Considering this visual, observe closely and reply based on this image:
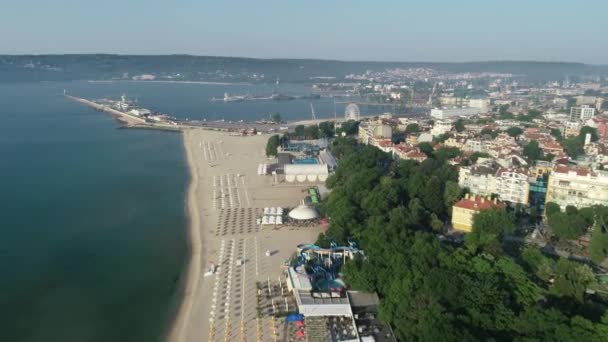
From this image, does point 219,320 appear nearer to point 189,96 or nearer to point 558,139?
point 558,139

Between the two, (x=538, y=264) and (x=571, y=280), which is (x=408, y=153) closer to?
(x=538, y=264)

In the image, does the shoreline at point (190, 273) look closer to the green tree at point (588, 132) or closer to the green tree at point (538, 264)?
the green tree at point (538, 264)

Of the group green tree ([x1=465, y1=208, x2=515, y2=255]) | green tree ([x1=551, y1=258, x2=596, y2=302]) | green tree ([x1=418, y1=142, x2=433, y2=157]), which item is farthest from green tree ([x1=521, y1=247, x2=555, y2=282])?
green tree ([x1=418, y1=142, x2=433, y2=157])

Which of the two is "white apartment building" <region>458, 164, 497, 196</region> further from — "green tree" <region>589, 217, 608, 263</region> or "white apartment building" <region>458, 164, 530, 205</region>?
"green tree" <region>589, 217, 608, 263</region>

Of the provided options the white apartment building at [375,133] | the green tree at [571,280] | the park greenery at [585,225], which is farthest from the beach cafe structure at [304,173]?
the green tree at [571,280]

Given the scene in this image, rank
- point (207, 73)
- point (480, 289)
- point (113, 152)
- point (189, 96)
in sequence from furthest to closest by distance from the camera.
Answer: point (207, 73) < point (189, 96) < point (113, 152) < point (480, 289)

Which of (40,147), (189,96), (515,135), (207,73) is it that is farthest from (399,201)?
(207,73)

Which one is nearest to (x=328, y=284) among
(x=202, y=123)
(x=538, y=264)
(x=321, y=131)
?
(x=538, y=264)
